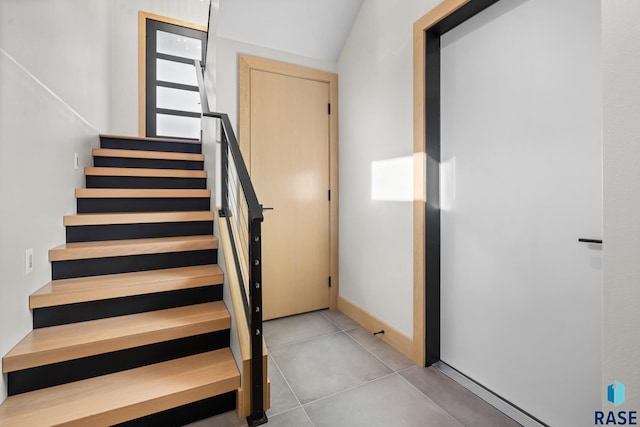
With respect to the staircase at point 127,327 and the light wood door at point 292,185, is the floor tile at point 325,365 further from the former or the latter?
the light wood door at point 292,185

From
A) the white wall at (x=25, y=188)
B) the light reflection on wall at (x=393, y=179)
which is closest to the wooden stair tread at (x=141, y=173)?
the white wall at (x=25, y=188)

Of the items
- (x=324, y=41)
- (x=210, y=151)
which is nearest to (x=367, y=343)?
(x=210, y=151)

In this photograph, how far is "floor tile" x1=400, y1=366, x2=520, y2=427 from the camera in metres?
1.54

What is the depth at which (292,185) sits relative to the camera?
2.92 meters

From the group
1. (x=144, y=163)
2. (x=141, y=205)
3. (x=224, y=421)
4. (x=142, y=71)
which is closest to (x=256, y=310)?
(x=224, y=421)

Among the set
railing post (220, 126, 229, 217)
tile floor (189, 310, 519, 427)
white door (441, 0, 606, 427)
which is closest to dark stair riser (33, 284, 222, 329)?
railing post (220, 126, 229, 217)

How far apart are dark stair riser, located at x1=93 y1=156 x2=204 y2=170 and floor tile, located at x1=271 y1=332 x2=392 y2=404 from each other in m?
1.87

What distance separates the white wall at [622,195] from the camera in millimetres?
749

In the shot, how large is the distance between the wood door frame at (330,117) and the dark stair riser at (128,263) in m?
0.96

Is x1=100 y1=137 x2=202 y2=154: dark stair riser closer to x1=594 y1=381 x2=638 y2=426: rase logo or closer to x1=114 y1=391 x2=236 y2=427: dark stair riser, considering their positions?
x1=114 y1=391 x2=236 y2=427: dark stair riser

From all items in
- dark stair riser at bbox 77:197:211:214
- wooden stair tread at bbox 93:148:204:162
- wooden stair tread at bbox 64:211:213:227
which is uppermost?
wooden stair tread at bbox 93:148:204:162

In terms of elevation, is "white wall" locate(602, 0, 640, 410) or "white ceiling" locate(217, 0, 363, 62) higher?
"white ceiling" locate(217, 0, 363, 62)

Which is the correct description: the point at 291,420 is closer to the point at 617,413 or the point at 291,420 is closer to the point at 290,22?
the point at 617,413

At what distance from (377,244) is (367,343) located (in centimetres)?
79
